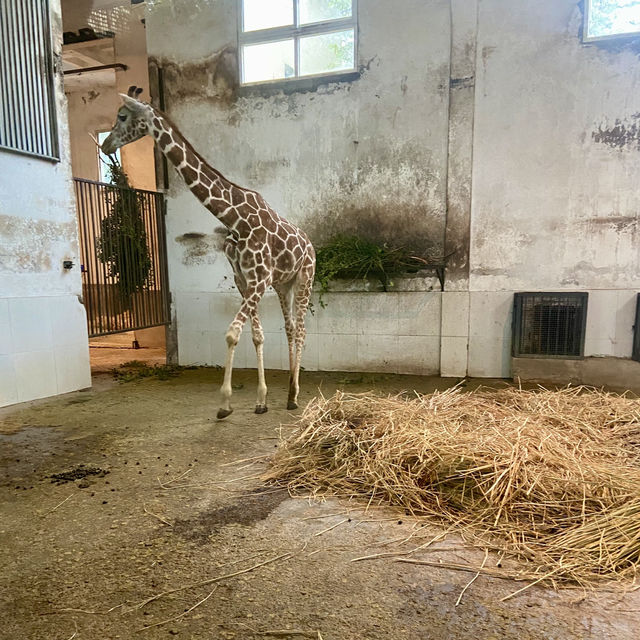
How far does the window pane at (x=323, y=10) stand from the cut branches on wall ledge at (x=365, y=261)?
254 centimetres

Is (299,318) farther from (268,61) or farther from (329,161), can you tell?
(268,61)

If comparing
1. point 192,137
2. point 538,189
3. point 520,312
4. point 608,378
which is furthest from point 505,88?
point 192,137

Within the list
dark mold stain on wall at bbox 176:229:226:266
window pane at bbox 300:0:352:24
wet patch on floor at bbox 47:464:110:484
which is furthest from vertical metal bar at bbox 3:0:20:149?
wet patch on floor at bbox 47:464:110:484

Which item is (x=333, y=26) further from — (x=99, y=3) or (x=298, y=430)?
(x=298, y=430)

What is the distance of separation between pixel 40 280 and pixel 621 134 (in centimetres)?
588

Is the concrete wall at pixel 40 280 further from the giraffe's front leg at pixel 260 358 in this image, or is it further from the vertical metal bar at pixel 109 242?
the giraffe's front leg at pixel 260 358

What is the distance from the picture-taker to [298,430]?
104 inches

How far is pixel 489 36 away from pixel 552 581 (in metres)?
5.03

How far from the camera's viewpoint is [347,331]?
5.16 metres

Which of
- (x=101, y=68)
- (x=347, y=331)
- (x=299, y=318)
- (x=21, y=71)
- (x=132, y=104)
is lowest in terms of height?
(x=347, y=331)

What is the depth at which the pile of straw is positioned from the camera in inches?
64.7

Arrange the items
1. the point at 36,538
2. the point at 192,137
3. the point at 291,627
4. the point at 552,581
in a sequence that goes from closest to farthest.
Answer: the point at 291,627 → the point at 552,581 → the point at 36,538 → the point at 192,137

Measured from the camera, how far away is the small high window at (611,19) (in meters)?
4.25

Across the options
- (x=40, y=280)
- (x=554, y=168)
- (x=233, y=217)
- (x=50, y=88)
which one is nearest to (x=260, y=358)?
(x=233, y=217)
